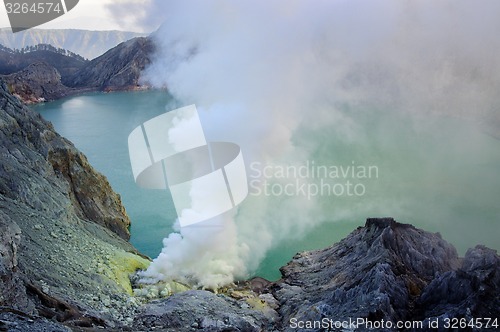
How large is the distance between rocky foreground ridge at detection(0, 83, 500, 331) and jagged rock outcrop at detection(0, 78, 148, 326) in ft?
0.23

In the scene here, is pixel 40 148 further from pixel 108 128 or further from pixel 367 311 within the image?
pixel 108 128

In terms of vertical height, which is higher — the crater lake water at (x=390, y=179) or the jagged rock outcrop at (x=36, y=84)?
the jagged rock outcrop at (x=36, y=84)

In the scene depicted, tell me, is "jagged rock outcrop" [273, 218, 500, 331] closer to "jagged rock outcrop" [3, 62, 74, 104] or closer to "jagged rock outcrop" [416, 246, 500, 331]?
"jagged rock outcrop" [416, 246, 500, 331]

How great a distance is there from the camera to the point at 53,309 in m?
15.7

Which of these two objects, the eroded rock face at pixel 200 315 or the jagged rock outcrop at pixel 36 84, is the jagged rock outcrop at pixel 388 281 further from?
the jagged rock outcrop at pixel 36 84

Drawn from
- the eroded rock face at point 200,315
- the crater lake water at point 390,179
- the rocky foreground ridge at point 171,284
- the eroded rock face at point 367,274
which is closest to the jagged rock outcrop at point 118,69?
the crater lake water at point 390,179

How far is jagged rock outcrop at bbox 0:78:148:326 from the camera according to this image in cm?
1562

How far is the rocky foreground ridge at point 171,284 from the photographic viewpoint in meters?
16.7

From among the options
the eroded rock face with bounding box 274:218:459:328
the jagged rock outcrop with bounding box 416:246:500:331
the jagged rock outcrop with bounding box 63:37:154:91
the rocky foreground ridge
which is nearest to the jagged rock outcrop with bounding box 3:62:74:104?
the jagged rock outcrop with bounding box 63:37:154:91

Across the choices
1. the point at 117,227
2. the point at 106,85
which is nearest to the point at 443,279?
the point at 117,227

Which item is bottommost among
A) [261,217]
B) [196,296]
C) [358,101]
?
[196,296]

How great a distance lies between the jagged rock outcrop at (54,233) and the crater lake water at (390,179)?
17.5ft

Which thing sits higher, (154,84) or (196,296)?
(154,84)

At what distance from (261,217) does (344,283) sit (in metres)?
14.1
